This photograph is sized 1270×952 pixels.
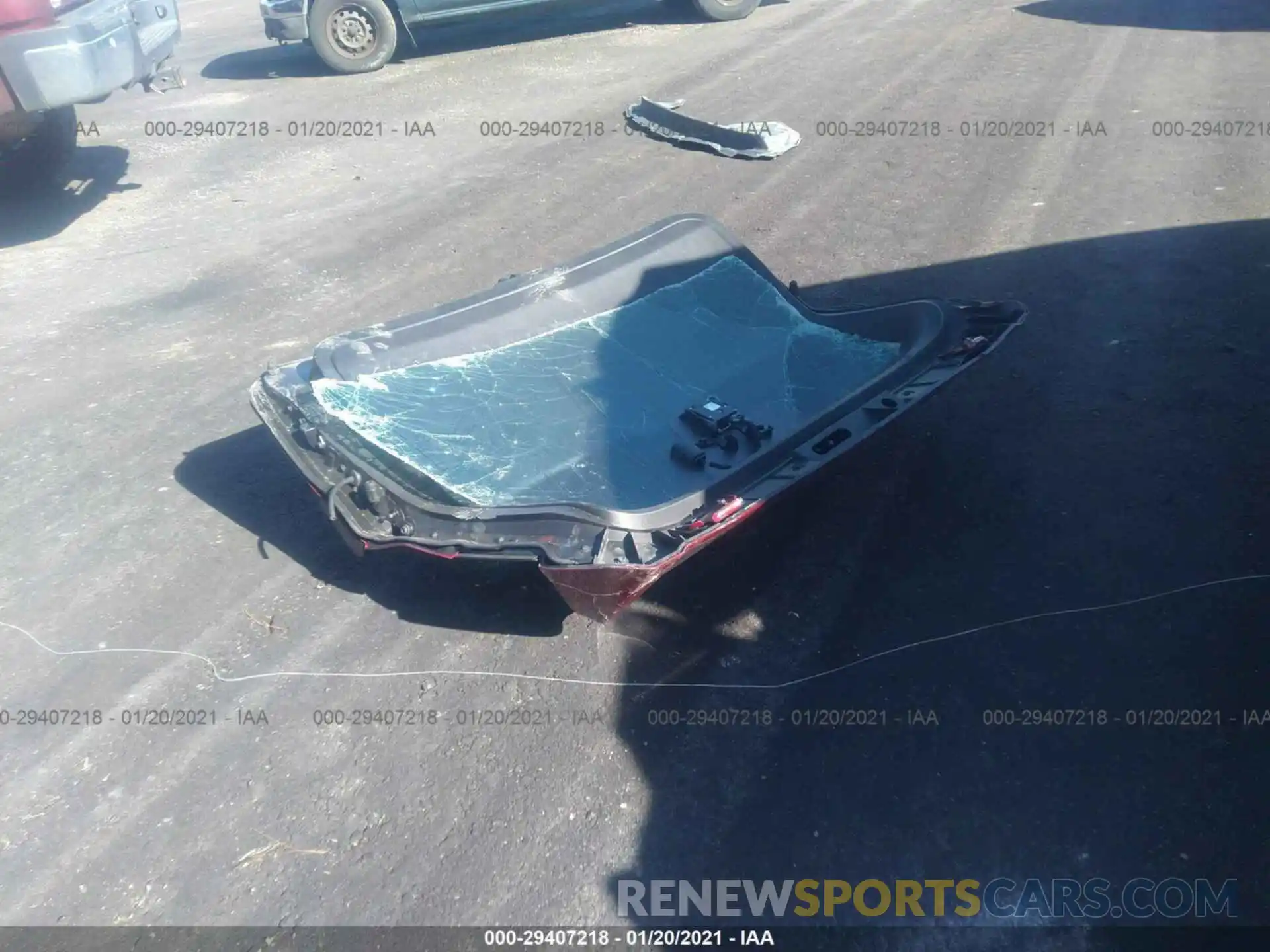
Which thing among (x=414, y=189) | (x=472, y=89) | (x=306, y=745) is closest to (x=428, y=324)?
(x=306, y=745)

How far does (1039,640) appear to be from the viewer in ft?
12.3

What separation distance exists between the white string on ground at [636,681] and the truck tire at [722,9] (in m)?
11.3

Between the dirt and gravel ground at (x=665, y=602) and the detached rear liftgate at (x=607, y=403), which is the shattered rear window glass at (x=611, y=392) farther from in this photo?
the dirt and gravel ground at (x=665, y=602)

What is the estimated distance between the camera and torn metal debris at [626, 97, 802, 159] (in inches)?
343

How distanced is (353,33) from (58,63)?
17.4 ft

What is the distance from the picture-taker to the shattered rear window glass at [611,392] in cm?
403

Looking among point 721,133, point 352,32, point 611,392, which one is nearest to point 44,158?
point 352,32

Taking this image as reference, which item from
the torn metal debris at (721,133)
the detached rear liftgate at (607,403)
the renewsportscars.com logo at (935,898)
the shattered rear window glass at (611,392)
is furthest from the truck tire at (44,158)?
the renewsportscars.com logo at (935,898)

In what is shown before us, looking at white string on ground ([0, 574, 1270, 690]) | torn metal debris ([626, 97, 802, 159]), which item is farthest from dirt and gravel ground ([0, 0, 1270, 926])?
torn metal debris ([626, 97, 802, 159])

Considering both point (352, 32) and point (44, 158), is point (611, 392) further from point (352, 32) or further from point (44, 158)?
point (352, 32)

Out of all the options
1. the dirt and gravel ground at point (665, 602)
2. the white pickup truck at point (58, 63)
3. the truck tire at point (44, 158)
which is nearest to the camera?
the dirt and gravel ground at point (665, 602)

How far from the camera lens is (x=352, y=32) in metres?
11.8

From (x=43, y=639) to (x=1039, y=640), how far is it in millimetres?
3727

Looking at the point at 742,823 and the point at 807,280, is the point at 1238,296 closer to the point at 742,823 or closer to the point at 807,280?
the point at 807,280
